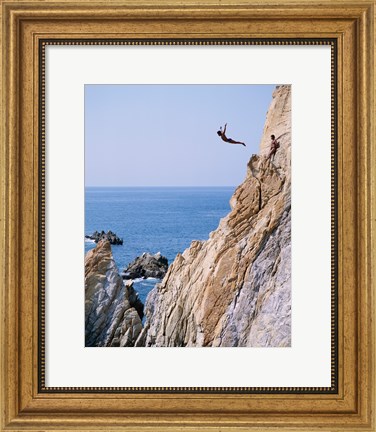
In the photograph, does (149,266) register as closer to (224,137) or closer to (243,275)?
(243,275)

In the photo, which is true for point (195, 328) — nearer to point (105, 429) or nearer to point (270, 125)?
point (105, 429)

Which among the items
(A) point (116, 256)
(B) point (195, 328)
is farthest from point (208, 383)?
(A) point (116, 256)

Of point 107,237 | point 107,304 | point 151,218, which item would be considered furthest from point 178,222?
point 107,304

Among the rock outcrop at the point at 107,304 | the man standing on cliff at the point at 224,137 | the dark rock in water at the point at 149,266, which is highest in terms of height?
the man standing on cliff at the point at 224,137

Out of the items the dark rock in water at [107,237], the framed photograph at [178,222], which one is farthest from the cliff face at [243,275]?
the dark rock in water at [107,237]

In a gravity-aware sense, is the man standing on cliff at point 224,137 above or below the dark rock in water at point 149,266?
above

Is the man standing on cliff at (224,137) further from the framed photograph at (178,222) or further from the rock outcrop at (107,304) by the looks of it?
the rock outcrop at (107,304)
